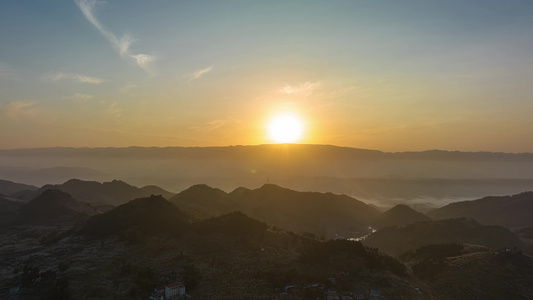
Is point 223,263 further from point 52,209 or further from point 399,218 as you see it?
point 399,218

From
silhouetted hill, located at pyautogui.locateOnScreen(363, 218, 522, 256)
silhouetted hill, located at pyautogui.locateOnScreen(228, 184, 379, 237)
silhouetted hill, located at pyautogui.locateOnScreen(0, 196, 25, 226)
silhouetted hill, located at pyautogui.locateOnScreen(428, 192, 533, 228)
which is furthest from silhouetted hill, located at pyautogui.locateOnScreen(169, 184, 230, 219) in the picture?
silhouetted hill, located at pyautogui.locateOnScreen(428, 192, 533, 228)

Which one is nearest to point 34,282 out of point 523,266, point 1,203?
point 523,266

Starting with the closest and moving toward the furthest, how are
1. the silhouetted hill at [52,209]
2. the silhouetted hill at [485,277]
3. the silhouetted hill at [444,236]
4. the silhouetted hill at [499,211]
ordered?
the silhouetted hill at [485,277], the silhouetted hill at [444,236], the silhouetted hill at [52,209], the silhouetted hill at [499,211]

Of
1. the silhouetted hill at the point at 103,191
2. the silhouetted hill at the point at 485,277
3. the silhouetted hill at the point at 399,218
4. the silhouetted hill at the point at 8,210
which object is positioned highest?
the silhouetted hill at the point at 103,191

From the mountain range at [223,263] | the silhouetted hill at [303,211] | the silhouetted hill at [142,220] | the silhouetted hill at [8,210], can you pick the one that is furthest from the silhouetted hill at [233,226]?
the silhouetted hill at [8,210]

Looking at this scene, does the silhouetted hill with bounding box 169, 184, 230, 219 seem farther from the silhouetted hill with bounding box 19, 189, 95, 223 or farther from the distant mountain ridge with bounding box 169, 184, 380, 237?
the silhouetted hill with bounding box 19, 189, 95, 223

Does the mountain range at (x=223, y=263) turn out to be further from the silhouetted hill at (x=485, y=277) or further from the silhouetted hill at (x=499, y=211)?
the silhouetted hill at (x=499, y=211)

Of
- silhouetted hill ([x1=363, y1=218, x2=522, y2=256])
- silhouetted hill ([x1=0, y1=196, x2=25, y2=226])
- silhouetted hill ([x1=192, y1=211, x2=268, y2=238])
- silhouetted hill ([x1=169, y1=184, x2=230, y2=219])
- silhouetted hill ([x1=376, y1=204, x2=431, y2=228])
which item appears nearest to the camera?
silhouetted hill ([x1=192, y1=211, x2=268, y2=238])
